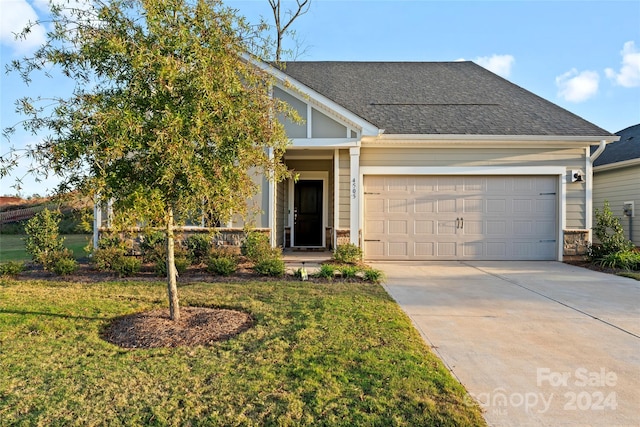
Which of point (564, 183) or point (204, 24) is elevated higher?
point (204, 24)

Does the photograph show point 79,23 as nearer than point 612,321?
Yes

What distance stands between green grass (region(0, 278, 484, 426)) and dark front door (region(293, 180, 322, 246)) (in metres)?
6.73

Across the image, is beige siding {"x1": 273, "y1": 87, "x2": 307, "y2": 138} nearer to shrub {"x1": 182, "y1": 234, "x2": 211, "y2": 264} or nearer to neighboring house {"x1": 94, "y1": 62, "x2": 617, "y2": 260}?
neighboring house {"x1": 94, "y1": 62, "x2": 617, "y2": 260}

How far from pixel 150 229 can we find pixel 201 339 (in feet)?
3.82

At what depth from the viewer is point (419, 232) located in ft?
29.7

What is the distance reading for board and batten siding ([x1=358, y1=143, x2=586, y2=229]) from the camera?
29.4 feet

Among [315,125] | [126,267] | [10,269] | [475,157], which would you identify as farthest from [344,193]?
[10,269]

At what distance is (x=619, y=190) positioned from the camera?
11.1m

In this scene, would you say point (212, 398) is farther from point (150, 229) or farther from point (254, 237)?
point (254, 237)

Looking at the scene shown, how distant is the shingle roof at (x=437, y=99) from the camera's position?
29.4 feet

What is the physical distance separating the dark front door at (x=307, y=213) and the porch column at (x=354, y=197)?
2.91 meters

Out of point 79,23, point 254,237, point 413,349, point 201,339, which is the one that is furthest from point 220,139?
point 254,237

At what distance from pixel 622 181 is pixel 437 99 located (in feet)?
20.2

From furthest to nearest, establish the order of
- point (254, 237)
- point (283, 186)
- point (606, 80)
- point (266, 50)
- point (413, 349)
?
point (606, 80) → point (283, 186) → point (254, 237) → point (266, 50) → point (413, 349)
